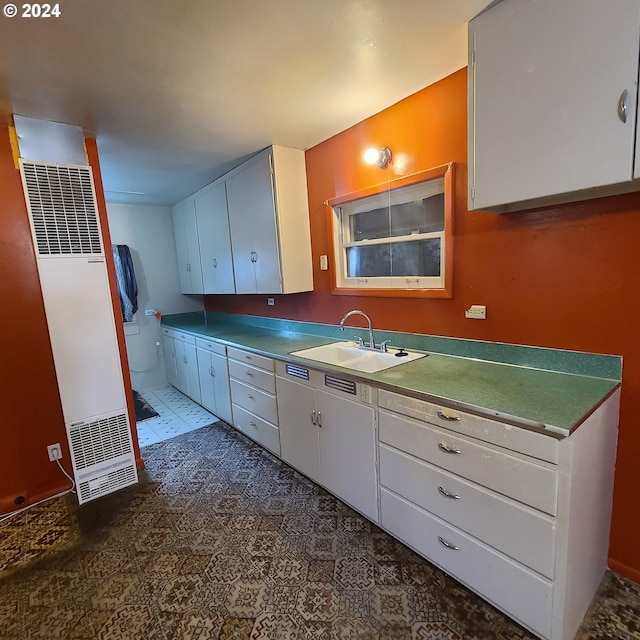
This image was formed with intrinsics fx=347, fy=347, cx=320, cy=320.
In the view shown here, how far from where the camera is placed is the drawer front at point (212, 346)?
3.14 m

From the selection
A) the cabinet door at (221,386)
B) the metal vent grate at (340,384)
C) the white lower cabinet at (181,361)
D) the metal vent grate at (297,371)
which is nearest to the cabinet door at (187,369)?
the white lower cabinet at (181,361)

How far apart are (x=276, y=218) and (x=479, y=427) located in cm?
212

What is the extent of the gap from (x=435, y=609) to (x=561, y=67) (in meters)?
2.15

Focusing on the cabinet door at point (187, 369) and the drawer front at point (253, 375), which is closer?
the drawer front at point (253, 375)

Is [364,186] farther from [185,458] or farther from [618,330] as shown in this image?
[185,458]

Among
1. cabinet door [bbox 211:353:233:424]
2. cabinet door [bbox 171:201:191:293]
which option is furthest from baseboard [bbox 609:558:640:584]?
cabinet door [bbox 171:201:191:293]

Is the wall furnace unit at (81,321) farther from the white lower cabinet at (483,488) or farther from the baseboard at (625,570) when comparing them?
the baseboard at (625,570)

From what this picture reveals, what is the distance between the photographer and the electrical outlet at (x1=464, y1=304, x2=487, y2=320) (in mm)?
1902

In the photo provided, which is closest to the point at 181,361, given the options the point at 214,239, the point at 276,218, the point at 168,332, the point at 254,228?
the point at 168,332

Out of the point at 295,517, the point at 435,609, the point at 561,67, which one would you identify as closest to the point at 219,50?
the point at 561,67

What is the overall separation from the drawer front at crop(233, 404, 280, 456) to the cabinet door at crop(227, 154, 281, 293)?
1.07 m

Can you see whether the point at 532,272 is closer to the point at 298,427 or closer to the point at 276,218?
the point at 298,427

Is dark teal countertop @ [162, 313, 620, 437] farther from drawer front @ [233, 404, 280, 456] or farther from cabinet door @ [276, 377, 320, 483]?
drawer front @ [233, 404, 280, 456]

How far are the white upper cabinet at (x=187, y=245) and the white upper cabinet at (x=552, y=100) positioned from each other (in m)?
3.28
